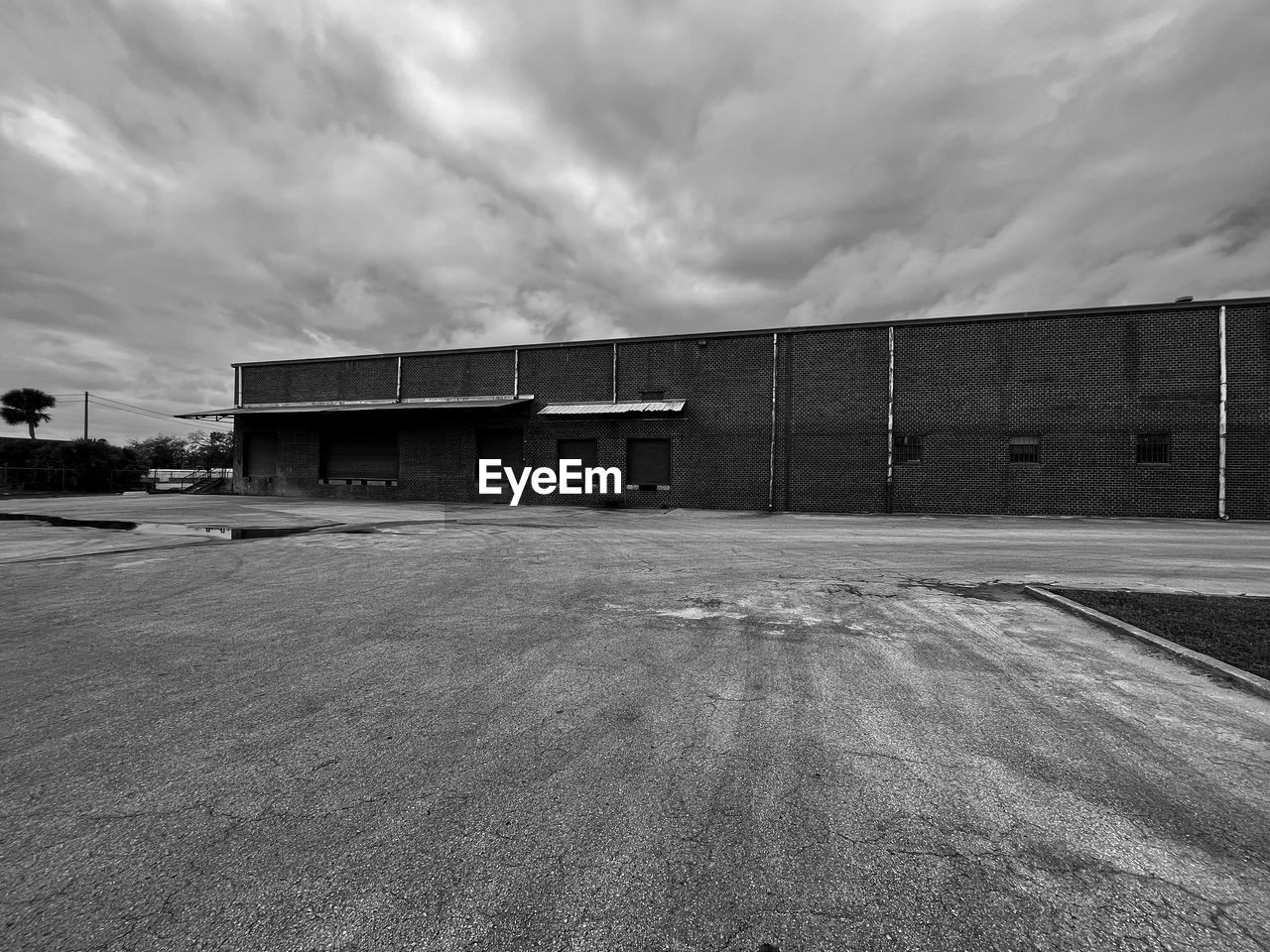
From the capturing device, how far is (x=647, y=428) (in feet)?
81.0

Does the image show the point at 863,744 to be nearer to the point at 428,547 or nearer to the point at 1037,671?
the point at 1037,671

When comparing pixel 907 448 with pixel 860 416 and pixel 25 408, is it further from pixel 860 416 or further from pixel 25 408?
pixel 25 408

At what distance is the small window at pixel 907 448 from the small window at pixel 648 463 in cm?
914

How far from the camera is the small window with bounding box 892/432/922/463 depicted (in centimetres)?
2169

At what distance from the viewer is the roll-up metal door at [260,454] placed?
3072 cm

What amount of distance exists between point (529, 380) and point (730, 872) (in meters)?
25.8

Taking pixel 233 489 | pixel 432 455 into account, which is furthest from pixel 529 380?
pixel 233 489

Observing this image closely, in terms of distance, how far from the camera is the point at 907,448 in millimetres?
21797

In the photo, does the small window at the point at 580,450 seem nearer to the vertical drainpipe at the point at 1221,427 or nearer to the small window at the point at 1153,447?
the small window at the point at 1153,447

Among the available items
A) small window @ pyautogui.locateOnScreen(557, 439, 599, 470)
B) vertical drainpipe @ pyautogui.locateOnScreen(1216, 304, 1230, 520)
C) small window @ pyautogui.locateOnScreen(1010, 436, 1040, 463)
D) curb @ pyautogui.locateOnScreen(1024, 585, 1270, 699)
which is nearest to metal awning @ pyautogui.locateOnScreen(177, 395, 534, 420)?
small window @ pyautogui.locateOnScreen(557, 439, 599, 470)

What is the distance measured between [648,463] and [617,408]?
280 centimetres

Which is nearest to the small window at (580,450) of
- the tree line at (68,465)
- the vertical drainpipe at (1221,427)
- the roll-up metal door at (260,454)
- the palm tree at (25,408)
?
the roll-up metal door at (260,454)

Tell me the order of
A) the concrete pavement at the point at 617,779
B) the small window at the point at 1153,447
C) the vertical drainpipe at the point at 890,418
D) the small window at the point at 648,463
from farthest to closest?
the small window at the point at 648,463
the vertical drainpipe at the point at 890,418
the small window at the point at 1153,447
the concrete pavement at the point at 617,779

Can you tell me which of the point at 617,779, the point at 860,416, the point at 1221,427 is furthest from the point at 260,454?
the point at 1221,427
